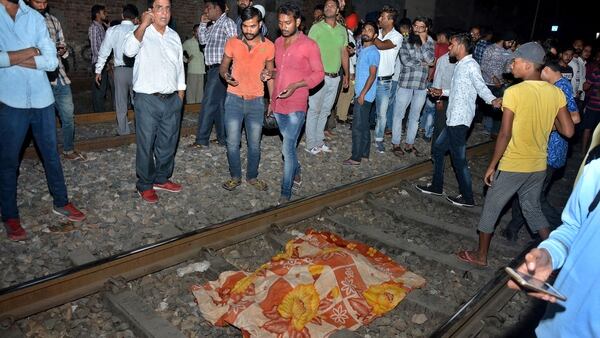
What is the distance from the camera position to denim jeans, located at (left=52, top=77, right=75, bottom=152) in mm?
6317

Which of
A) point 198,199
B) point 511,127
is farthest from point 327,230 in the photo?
point 511,127

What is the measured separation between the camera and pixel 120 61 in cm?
733

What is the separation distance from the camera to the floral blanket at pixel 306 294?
3.43 metres

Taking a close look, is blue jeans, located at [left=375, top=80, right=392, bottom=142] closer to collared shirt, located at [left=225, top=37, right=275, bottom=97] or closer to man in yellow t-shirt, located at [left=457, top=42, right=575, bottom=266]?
collared shirt, located at [left=225, top=37, right=275, bottom=97]

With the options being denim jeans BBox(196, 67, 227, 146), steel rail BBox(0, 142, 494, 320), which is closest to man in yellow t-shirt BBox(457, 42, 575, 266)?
steel rail BBox(0, 142, 494, 320)

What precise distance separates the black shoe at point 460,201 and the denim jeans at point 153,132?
3.92m

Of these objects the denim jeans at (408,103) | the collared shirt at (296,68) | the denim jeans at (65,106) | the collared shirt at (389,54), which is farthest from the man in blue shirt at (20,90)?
the denim jeans at (408,103)

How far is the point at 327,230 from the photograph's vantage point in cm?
524

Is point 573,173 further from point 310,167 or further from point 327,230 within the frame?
point 327,230

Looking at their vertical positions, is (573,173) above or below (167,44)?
below

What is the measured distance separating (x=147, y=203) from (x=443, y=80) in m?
4.91

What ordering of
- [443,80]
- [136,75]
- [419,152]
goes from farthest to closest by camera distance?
[419,152], [443,80], [136,75]

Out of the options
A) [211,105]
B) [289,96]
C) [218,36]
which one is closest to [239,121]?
[289,96]

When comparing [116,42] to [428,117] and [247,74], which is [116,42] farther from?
[428,117]
